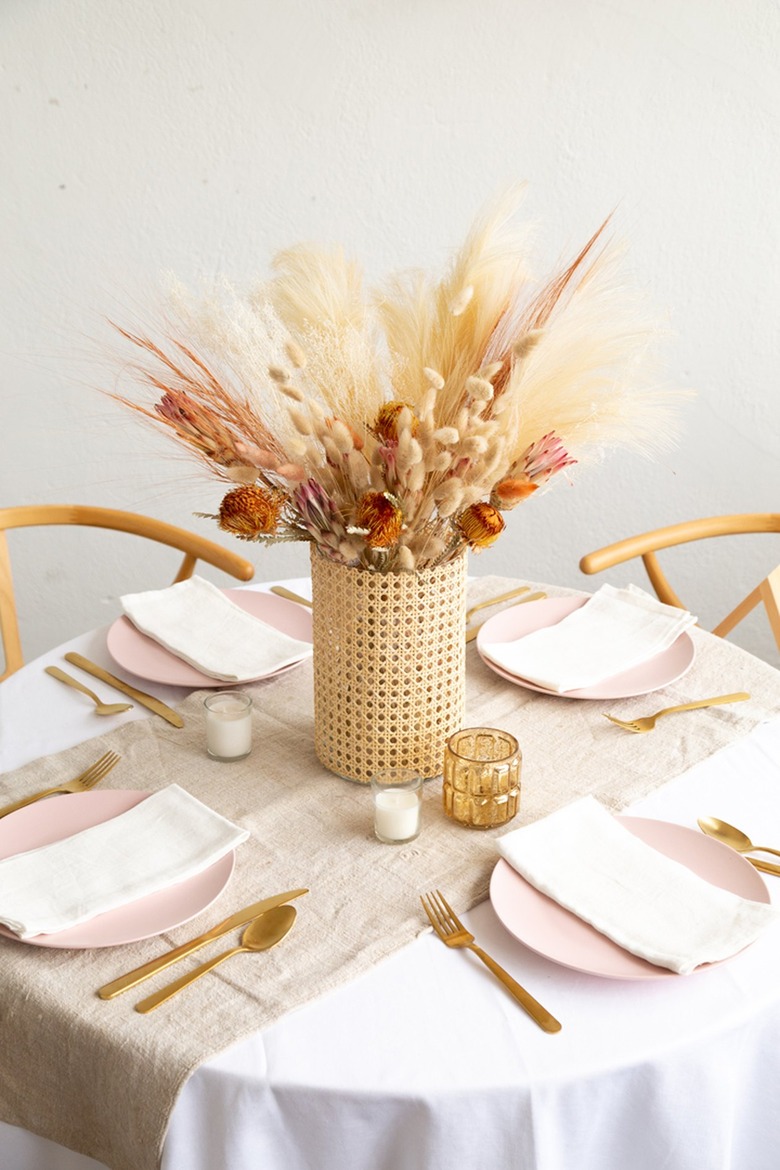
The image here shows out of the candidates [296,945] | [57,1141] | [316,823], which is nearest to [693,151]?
[316,823]

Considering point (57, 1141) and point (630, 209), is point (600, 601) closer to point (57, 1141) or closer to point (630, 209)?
point (57, 1141)

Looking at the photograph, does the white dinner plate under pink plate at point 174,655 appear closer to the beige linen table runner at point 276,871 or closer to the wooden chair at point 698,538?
the beige linen table runner at point 276,871

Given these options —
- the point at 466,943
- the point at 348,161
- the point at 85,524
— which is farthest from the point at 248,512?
the point at 348,161

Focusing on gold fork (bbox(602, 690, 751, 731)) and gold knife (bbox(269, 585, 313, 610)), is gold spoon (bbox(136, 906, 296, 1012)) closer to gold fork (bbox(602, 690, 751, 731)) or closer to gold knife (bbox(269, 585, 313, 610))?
gold fork (bbox(602, 690, 751, 731))

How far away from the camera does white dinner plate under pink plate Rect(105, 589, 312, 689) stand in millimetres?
1492

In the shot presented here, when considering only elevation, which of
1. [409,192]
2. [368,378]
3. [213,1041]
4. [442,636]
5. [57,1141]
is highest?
[409,192]

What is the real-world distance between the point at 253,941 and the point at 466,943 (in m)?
0.18

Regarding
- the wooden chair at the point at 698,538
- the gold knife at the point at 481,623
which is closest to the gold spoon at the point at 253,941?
the gold knife at the point at 481,623

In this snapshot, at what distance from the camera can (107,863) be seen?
3.62ft

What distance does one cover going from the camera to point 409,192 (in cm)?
264

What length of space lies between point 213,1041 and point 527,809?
44cm

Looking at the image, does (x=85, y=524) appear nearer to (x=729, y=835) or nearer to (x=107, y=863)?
(x=107, y=863)

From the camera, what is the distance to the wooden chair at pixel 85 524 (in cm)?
194

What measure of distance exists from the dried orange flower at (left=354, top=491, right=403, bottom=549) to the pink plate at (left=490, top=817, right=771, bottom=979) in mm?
322
